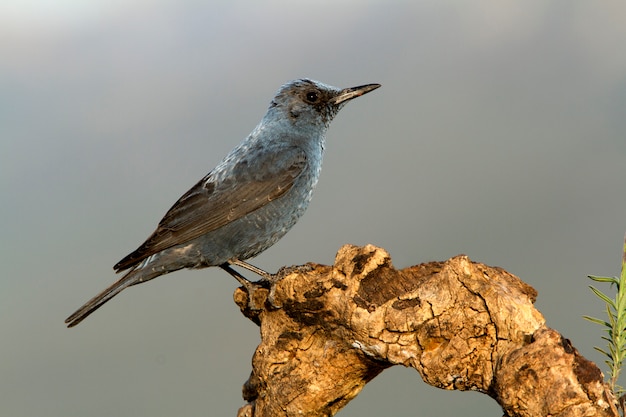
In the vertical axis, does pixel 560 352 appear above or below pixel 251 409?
above

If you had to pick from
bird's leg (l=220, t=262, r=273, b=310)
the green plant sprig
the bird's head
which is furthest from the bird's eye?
the green plant sprig

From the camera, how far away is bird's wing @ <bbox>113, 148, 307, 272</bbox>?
21.2ft

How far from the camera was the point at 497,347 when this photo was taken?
15.0 ft

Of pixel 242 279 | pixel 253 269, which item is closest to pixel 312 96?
pixel 253 269

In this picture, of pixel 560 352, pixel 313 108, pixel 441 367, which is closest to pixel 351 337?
pixel 441 367

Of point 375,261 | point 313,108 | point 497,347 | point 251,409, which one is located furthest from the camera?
point 313,108

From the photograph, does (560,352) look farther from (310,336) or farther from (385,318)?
(310,336)

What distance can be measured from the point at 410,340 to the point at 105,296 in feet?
10.1

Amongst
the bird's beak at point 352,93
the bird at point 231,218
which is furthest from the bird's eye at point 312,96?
the bird at point 231,218

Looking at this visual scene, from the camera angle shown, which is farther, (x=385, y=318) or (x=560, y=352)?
(x=385, y=318)

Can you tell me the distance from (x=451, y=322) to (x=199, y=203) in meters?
2.93

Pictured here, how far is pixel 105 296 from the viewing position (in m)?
6.44

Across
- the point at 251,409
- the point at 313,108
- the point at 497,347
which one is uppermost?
the point at 313,108

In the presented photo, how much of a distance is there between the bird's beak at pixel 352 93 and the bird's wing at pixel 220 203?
0.99 meters
